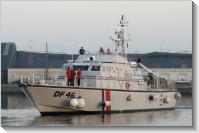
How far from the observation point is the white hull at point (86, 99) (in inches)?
790

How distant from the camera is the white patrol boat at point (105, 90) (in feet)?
66.2

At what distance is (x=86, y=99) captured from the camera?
2058 cm

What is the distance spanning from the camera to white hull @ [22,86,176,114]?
65.9 feet

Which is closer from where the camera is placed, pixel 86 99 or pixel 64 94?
pixel 64 94

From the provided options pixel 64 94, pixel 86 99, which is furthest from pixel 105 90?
pixel 64 94

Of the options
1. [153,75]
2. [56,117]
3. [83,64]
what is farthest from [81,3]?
[153,75]

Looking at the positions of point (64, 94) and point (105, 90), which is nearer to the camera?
point (64, 94)

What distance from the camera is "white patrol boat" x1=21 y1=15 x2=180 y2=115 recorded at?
2019 cm

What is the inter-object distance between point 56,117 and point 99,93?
6.73 feet

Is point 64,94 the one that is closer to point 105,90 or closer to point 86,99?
point 86,99

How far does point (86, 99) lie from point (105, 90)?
835 mm

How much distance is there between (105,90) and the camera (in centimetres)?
2097

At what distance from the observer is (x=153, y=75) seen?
25594 mm

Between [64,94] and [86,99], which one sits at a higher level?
[64,94]
